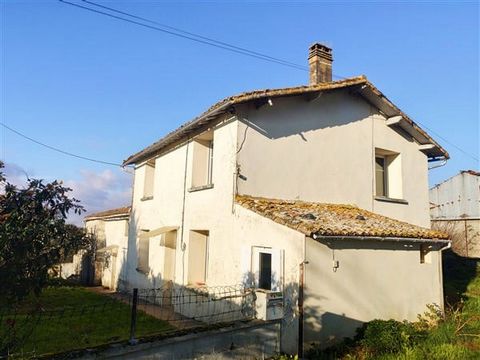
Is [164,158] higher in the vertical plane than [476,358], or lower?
higher

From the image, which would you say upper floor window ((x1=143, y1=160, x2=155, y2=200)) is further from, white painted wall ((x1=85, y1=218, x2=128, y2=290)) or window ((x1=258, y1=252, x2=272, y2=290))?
window ((x1=258, y1=252, x2=272, y2=290))

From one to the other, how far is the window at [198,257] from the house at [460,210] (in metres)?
17.7

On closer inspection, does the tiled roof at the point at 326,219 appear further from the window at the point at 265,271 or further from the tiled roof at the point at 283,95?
the tiled roof at the point at 283,95

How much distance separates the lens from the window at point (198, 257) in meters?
16.1

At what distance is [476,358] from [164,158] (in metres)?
15.3

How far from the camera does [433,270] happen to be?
48.0 feet

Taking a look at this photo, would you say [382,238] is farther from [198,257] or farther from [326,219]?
[198,257]

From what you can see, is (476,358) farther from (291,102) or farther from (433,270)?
(291,102)

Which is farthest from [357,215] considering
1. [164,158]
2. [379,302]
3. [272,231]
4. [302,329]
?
[164,158]

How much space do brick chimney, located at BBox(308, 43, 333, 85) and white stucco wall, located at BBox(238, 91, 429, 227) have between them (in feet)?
4.99

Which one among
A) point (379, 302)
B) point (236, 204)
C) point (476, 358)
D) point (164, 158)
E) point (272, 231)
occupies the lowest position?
point (476, 358)

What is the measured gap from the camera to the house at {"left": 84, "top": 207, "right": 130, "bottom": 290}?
961 inches

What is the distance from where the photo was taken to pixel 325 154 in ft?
52.0

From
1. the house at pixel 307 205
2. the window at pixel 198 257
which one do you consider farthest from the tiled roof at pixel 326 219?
the window at pixel 198 257
